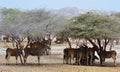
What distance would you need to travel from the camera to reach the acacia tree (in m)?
29.1

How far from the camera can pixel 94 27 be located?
29.6m

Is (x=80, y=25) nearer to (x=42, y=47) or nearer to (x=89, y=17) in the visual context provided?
(x=89, y=17)

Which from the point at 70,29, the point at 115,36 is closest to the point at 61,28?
the point at 70,29


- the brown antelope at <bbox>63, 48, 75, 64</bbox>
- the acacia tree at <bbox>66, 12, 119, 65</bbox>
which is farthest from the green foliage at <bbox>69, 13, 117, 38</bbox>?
the brown antelope at <bbox>63, 48, 75, 64</bbox>

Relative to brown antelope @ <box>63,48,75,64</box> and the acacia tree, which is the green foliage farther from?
brown antelope @ <box>63,48,75,64</box>

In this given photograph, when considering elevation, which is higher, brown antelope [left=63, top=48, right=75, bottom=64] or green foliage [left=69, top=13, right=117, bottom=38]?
green foliage [left=69, top=13, right=117, bottom=38]

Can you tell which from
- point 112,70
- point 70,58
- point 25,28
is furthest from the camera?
point 70,58

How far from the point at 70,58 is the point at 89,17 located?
139 inches

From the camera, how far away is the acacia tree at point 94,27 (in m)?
29.1

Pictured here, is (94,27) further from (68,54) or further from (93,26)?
(68,54)

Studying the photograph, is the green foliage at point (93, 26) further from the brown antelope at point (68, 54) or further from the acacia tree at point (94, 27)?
the brown antelope at point (68, 54)

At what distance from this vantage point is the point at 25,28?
94.6ft

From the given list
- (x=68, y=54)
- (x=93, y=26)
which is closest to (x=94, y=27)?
(x=93, y=26)

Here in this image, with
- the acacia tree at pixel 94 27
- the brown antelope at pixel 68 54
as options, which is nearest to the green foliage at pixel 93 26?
the acacia tree at pixel 94 27
